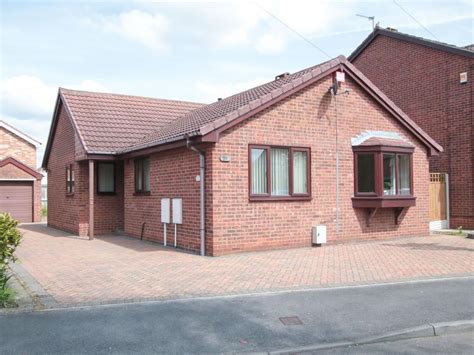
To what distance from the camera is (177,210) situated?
12.8 metres

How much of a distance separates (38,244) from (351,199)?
373 inches

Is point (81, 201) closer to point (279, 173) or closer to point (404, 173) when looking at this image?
point (279, 173)

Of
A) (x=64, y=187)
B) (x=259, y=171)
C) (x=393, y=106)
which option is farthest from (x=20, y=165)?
(x=393, y=106)

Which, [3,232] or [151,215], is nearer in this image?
[3,232]

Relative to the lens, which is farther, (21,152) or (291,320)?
(21,152)

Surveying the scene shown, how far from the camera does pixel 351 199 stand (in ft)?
45.8

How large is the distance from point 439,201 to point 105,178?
40.0 ft

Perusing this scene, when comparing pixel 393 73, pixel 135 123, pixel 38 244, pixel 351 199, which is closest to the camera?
pixel 351 199

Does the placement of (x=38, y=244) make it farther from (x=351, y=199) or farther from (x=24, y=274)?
(x=351, y=199)

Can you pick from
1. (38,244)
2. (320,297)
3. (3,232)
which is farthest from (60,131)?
(320,297)

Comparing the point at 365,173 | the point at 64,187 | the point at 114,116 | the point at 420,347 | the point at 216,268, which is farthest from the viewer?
the point at 64,187

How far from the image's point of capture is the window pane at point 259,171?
40.1 feet

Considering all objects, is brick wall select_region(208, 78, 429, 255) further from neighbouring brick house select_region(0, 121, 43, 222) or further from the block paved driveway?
neighbouring brick house select_region(0, 121, 43, 222)

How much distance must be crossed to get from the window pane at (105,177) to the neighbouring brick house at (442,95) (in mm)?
11893
